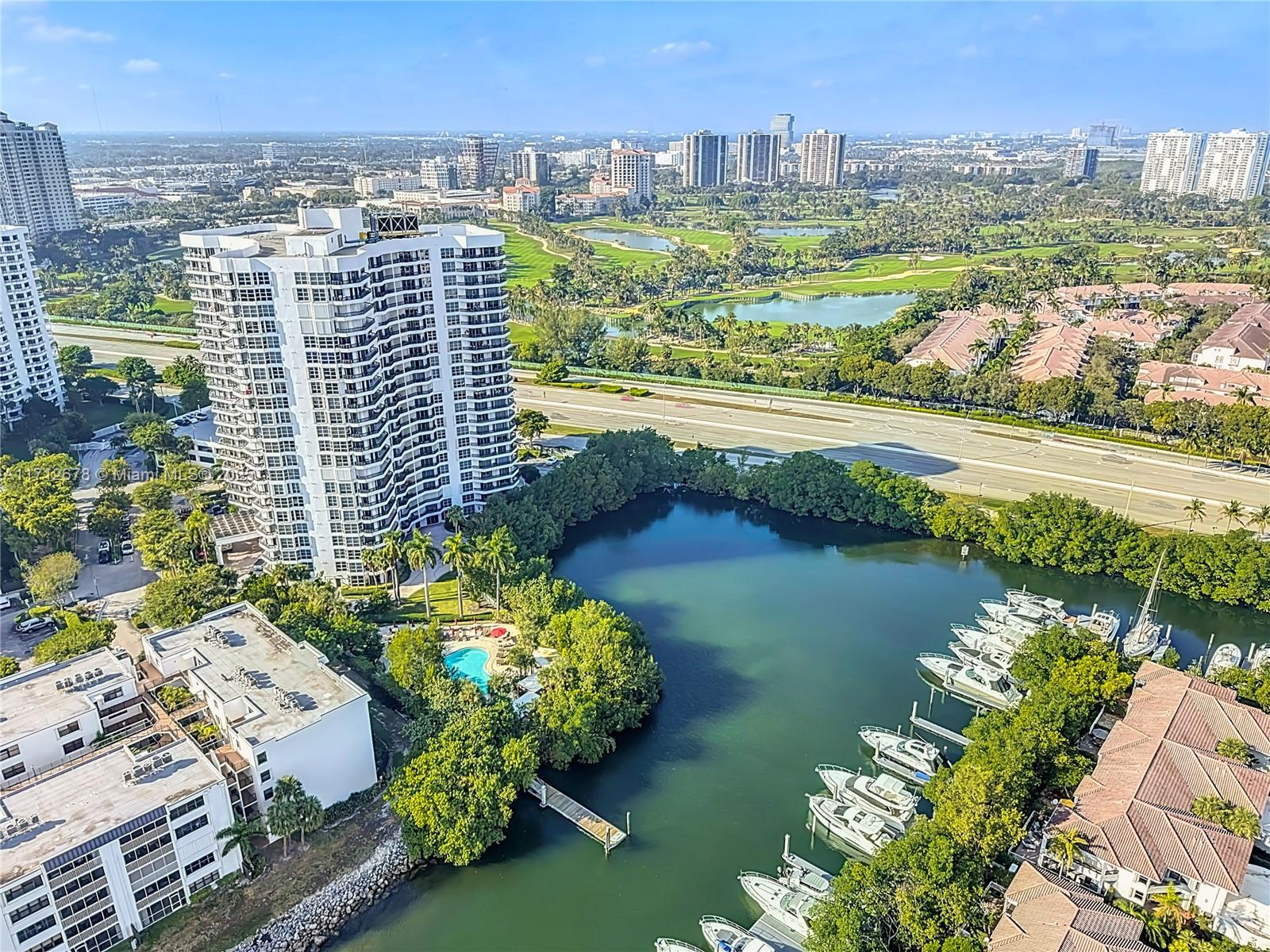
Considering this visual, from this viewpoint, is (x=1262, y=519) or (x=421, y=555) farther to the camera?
(x=1262, y=519)

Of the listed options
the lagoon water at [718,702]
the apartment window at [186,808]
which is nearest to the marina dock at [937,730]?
the lagoon water at [718,702]

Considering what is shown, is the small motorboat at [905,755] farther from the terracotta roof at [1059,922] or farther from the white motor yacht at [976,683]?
the terracotta roof at [1059,922]

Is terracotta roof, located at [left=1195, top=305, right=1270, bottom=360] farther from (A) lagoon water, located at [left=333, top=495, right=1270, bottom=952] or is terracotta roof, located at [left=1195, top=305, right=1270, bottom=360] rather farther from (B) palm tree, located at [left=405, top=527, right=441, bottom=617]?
(B) palm tree, located at [left=405, top=527, right=441, bottom=617]

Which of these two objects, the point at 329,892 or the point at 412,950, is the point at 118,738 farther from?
the point at 412,950

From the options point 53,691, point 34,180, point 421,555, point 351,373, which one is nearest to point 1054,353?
point 421,555

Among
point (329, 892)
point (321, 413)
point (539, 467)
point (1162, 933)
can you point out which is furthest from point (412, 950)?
point (539, 467)

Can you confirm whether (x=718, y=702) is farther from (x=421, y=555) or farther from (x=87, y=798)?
(x=87, y=798)
